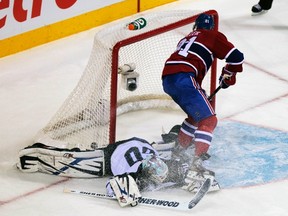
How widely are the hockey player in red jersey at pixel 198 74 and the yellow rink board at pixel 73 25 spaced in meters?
1.79

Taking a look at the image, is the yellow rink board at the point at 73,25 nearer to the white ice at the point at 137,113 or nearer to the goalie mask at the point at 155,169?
the white ice at the point at 137,113

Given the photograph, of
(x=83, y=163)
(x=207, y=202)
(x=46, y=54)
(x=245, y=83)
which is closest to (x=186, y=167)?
(x=207, y=202)

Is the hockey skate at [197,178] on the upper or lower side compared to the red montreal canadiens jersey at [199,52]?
lower

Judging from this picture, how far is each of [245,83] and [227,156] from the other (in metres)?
1.11

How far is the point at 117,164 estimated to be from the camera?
4.90m

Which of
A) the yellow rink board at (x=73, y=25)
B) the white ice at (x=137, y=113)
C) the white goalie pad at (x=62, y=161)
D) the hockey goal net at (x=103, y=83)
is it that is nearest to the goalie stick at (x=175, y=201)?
the white ice at (x=137, y=113)

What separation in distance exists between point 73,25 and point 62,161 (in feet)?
6.94

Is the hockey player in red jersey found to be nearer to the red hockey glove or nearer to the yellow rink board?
the red hockey glove

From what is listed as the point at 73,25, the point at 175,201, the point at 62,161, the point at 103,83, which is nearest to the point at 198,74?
the point at 103,83

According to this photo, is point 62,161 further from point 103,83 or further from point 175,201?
point 175,201

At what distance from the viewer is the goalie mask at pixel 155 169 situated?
482cm

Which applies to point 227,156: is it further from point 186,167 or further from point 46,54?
point 46,54

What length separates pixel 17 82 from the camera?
6.22 m

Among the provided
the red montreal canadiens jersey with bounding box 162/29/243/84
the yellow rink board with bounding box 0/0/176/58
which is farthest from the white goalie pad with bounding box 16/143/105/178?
the yellow rink board with bounding box 0/0/176/58
